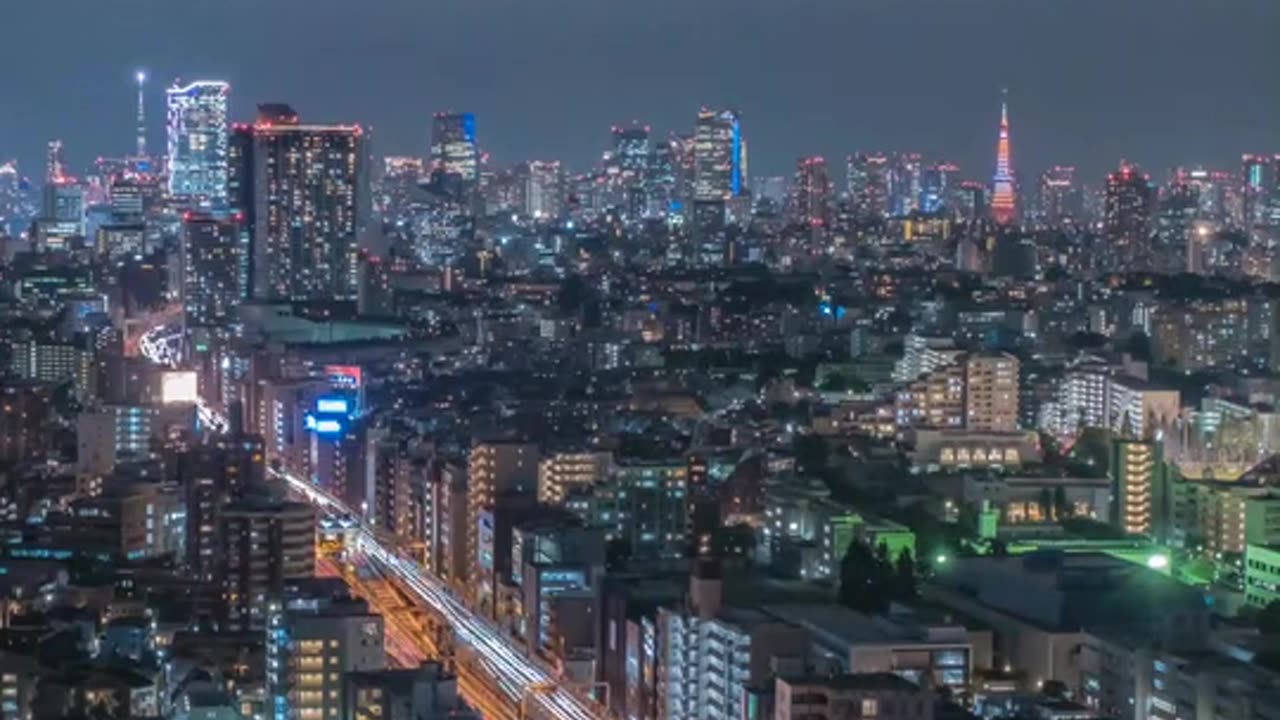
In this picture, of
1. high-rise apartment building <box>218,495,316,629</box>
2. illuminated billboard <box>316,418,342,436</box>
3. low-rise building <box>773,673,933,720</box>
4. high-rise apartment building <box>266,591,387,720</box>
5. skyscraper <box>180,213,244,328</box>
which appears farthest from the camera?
skyscraper <box>180,213,244,328</box>

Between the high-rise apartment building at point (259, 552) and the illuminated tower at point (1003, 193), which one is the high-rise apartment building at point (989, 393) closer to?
the high-rise apartment building at point (259, 552)

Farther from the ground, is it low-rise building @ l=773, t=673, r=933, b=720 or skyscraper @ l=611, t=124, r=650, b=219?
skyscraper @ l=611, t=124, r=650, b=219

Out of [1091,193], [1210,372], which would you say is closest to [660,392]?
[1210,372]

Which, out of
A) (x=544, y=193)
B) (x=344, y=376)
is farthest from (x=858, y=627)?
(x=544, y=193)

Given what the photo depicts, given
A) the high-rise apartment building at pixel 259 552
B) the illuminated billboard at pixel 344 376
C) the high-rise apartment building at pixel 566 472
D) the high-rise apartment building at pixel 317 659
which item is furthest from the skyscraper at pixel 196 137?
the high-rise apartment building at pixel 317 659

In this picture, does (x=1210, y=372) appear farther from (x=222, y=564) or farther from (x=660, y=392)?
(x=222, y=564)

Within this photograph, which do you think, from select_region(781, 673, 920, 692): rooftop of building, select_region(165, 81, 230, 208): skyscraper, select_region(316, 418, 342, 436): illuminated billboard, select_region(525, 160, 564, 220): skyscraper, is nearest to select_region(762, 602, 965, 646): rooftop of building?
select_region(781, 673, 920, 692): rooftop of building

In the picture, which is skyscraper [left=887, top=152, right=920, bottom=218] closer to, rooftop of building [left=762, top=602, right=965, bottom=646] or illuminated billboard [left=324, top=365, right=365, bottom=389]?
illuminated billboard [left=324, top=365, right=365, bottom=389]
